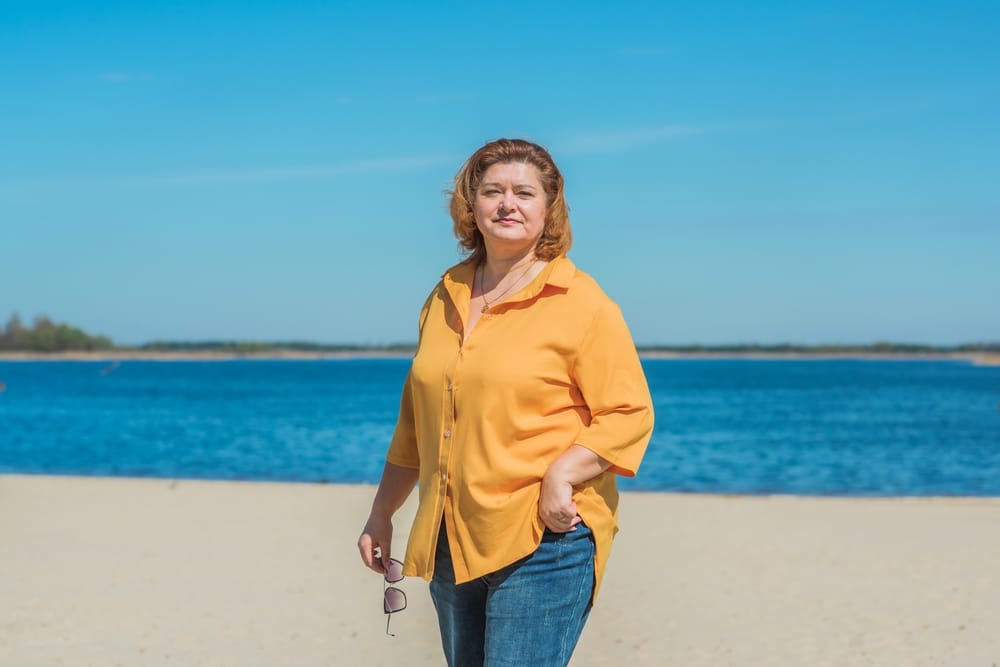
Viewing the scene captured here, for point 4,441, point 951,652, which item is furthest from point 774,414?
point 951,652

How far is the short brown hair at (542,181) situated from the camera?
2494 millimetres

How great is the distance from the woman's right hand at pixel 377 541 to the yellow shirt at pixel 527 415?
282 mm

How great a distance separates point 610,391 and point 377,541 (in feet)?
2.53

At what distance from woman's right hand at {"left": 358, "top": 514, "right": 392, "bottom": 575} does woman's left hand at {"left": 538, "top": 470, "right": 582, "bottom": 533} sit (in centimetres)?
55

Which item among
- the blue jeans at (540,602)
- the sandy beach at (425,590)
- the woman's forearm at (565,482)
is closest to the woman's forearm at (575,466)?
the woman's forearm at (565,482)

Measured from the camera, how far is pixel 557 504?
7.48 feet

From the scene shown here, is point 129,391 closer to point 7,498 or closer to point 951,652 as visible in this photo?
point 7,498

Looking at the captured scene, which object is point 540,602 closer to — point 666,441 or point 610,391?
point 610,391

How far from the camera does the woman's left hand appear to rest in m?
2.29

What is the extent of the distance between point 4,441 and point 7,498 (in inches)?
902

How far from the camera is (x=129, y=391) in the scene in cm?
7244

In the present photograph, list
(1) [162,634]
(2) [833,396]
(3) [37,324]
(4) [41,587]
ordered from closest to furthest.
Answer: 1. (1) [162,634]
2. (4) [41,587]
3. (2) [833,396]
4. (3) [37,324]

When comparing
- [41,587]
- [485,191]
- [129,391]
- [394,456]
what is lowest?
[129,391]

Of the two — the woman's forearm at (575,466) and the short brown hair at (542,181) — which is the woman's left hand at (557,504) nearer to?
the woman's forearm at (575,466)
